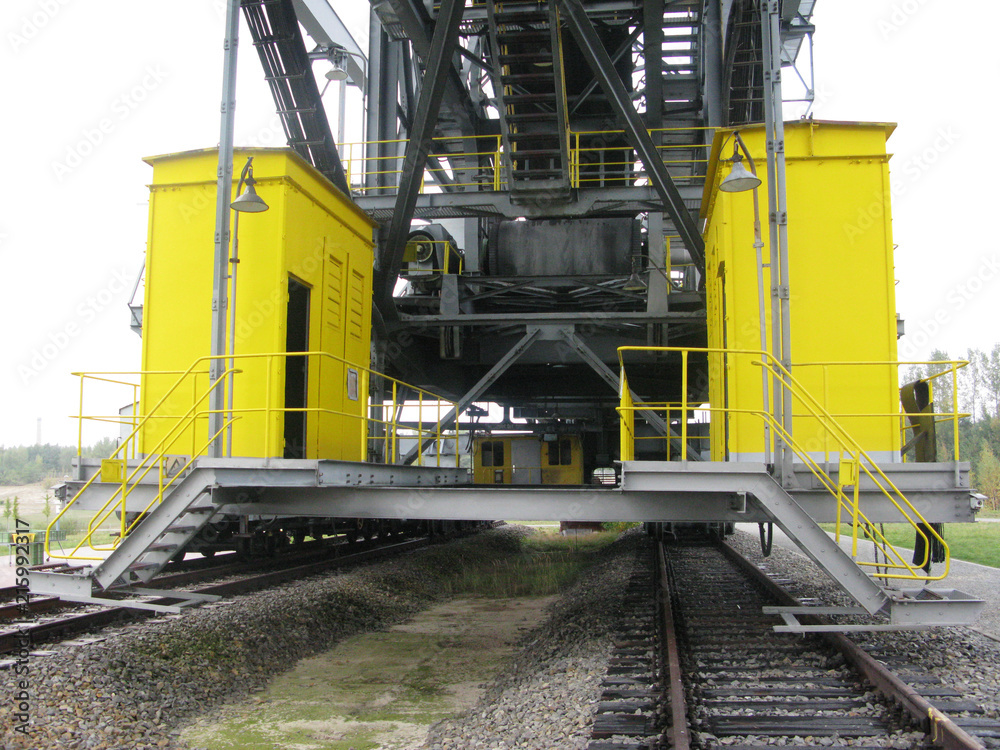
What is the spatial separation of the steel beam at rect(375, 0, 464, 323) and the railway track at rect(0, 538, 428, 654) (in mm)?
4046

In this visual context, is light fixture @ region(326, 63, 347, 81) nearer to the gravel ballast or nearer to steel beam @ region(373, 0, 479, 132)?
steel beam @ region(373, 0, 479, 132)

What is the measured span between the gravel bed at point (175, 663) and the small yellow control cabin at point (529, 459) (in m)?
10.2

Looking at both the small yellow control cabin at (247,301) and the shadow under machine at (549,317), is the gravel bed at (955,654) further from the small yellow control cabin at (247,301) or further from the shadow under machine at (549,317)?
the small yellow control cabin at (247,301)

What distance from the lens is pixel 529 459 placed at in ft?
68.3

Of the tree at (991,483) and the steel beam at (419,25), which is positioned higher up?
the steel beam at (419,25)

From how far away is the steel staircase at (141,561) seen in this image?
20.1 feet

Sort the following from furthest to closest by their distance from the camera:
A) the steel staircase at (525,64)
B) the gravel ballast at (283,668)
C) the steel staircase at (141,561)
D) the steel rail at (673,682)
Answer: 1. the steel staircase at (525,64)
2. the steel staircase at (141,561)
3. the gravel ballast at (283,668)
4. the steel rail at (673,682)

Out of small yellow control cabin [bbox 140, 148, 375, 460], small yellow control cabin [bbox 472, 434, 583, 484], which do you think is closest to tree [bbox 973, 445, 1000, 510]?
small yellow control cabin [bbox 472, 434, 583, 484]

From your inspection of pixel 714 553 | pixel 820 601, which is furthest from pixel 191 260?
pixel 714 553

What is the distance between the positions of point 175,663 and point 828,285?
698 centimetres

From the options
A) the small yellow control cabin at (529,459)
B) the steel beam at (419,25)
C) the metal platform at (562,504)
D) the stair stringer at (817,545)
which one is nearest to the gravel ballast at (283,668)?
the metal platform at (562,504)

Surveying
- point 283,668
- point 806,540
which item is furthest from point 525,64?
point 283,668

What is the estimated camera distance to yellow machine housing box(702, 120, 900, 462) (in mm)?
7566

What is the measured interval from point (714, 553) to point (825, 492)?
26.1ft
